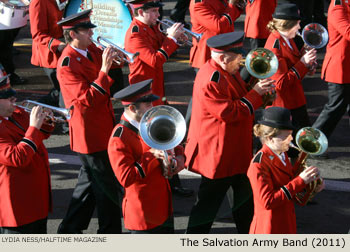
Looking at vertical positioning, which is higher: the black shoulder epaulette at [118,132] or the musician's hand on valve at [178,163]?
the black shoulder epaulette at [118,132]

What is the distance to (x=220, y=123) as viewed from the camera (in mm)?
5871

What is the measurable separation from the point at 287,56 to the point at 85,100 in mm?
2197

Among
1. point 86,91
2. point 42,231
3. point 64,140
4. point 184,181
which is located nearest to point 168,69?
point 64,140

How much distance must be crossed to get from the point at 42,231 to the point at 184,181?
261cm

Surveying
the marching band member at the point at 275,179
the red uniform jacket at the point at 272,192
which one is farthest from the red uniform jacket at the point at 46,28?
the red uniform jacket at the point at 272,192

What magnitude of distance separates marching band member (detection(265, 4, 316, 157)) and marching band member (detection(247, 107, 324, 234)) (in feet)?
5.72

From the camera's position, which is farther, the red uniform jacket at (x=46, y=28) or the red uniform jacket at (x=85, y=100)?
the red uniform jacket at (x=46, y=28)

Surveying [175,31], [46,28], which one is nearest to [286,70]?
[175,31]

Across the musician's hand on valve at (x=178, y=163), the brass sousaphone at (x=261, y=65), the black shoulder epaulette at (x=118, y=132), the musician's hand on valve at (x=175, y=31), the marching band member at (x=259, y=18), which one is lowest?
the marching band member at (x=259, y=18)

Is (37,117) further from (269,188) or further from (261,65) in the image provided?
(261,65)

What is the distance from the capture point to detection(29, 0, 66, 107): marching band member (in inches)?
322

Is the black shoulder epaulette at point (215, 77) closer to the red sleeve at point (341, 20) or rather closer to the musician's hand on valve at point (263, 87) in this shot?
the musician's hand on valve at point (263, 87)

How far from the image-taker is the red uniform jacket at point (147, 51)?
7225mm

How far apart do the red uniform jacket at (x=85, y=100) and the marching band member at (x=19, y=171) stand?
87cm
